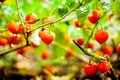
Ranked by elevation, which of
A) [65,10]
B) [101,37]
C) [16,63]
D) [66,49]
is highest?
[65,10]

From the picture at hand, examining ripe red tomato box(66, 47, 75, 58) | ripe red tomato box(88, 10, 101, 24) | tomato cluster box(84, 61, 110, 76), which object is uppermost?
ripe red tomato box(88, 10, 101, 24)

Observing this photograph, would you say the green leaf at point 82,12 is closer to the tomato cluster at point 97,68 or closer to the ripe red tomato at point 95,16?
the ripe red tomato at point 95,16

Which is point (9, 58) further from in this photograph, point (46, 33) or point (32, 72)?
point (46, 33)

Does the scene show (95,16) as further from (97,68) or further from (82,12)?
(97,68)

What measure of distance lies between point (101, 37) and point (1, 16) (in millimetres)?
1042

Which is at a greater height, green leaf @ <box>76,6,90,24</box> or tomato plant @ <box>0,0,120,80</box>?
green leaf @ <box>76,6,90,24</box>

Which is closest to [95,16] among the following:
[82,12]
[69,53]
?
[82,12]

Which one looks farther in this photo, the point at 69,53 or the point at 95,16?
the point at 69,53

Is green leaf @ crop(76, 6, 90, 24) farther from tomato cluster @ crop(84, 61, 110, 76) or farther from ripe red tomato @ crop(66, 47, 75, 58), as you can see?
ripe red tomato @ crop(66, 47, 75, 58)

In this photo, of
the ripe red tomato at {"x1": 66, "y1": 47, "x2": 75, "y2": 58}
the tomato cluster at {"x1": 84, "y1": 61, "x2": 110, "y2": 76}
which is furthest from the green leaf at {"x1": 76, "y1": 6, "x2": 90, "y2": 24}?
the ripe red tomato at {"x1": 66, "y1": 47, "x2": 75, "y2": 58}

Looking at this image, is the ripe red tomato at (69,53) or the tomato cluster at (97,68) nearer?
the tomato cluster at (97,68)

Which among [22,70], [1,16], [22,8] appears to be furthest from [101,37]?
[22,70]

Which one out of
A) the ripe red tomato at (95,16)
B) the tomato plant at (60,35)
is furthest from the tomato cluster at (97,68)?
the ripe red tomato at (95,16)

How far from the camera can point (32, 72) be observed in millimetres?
2623
